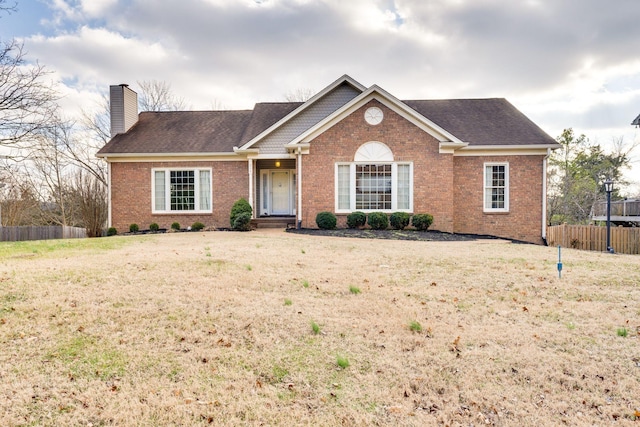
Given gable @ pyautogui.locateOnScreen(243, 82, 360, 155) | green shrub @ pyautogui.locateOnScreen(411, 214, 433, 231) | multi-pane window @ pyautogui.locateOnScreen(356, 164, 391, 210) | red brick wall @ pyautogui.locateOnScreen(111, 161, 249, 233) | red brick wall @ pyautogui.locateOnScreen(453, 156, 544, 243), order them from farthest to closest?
1. red brick wall @ pyautogui.locateOnScreen(111, 161, 249, 233)
2. gable @ pyautogui.locateOnScreen(243, 82, 360, 155)
3. red brick wall @ pyautogui.locateOnScreen(453, 156, 544, 243)
4. multi-pane window @ pyautogui.locateOnScreen(356, 164, 391, 210)
5. green shrub @ pyautogui.locateOnScreen(411, 214, 433, 231)

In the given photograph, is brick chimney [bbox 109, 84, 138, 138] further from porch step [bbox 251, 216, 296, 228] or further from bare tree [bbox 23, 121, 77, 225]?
bare tree [bbox 23, 121, 77, 225]

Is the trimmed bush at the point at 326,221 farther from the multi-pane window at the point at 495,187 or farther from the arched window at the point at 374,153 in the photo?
the multi-pane window at the point at 495,187

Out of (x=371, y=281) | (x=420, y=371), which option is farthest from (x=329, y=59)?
(x=420, y=371)

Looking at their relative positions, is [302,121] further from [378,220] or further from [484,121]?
[484,121]

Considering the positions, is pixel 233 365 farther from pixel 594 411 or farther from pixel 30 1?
pixel 30 1

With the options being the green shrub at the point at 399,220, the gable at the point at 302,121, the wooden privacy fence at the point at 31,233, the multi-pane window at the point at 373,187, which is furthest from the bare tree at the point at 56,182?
the green shrub at the point at 399,220

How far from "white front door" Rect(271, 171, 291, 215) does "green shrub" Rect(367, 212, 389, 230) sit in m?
5.30

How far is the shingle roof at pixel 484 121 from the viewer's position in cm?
1763

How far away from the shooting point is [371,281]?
289 inches

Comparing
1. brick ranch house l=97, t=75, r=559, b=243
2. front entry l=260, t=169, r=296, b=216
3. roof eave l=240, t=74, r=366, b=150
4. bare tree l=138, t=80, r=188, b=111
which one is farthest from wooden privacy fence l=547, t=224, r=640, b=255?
bare tree l=138, t=80, r=188, b=111

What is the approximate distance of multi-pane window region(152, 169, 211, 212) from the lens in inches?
730

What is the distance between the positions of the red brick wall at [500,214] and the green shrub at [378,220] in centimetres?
375

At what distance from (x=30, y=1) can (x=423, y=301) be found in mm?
15769

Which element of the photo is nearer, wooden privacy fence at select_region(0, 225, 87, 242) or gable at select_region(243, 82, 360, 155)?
wooden privacy fence at select_region(0, 225, 87, 242)
